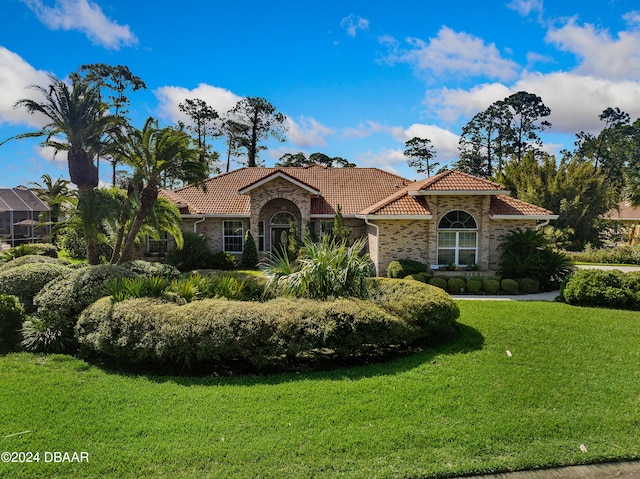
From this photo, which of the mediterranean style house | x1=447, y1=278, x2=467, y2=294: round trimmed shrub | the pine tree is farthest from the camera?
the pine tree

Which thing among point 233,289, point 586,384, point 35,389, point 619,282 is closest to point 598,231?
point 619,282

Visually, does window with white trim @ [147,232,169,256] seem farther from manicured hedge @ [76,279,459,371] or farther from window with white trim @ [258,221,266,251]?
manicured hedge @ [76,279,459,371]

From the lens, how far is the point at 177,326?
802 centimetres

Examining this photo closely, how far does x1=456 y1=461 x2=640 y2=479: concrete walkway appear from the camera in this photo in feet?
16.8

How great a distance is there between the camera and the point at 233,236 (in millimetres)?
23969

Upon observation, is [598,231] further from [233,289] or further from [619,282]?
[233,289]

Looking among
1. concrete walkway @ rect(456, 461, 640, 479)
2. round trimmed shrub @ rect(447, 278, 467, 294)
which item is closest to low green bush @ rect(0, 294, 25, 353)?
concrete walkway @ rect(456, 461, 640, 479)

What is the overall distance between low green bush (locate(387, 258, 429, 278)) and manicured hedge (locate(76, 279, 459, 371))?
28.5ft

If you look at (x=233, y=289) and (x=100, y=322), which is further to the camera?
(x=233, y=289)

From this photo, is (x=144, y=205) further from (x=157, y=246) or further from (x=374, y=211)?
(x=374, y=211)

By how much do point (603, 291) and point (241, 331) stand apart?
12140mm

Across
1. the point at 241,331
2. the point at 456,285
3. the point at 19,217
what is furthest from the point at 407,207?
the point at 19,217

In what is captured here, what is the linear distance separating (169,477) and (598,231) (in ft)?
130

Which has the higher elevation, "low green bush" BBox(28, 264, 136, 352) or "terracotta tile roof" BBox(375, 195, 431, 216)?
"terracotta tile roof" BBox(375, 195, 431, 216)
